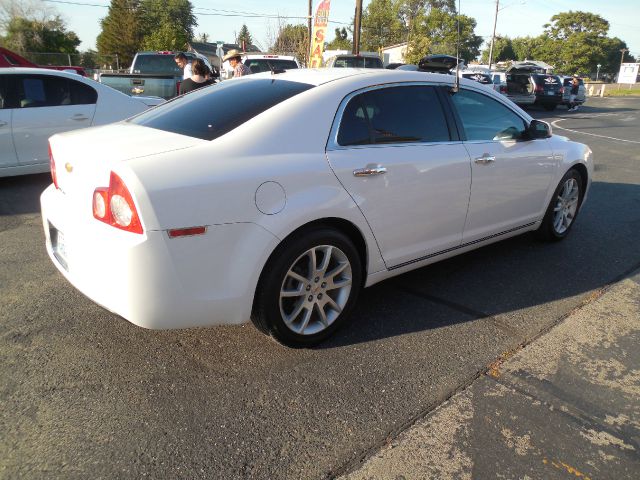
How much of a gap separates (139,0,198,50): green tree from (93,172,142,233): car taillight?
174 ft

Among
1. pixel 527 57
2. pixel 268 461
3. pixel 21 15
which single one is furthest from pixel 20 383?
pixel 527 57

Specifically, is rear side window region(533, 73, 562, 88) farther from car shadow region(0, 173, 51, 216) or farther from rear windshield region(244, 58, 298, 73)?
car shadow region(0, 173, 51, 216)

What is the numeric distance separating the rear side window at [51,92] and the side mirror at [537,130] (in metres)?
5.51

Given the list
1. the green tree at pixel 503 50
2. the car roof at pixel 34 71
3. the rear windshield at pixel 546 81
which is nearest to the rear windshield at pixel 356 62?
the rear windshield at pixel 546 81

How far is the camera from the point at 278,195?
2.63m

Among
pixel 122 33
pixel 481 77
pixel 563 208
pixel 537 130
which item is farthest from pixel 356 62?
pixel 122 33

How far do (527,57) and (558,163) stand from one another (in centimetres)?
11100

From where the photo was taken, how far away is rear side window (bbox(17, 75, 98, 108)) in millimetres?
6355

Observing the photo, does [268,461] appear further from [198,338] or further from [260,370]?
[198,338]

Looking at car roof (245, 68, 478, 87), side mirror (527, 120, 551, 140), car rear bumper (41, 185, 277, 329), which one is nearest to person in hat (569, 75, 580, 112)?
side mirror (527, 120, 551, 140)

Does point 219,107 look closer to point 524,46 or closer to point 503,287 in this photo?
point 503,287

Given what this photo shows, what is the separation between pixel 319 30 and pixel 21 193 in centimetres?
922

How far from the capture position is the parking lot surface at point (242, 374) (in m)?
2.19

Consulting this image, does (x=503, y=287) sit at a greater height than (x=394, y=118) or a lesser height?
lesser
